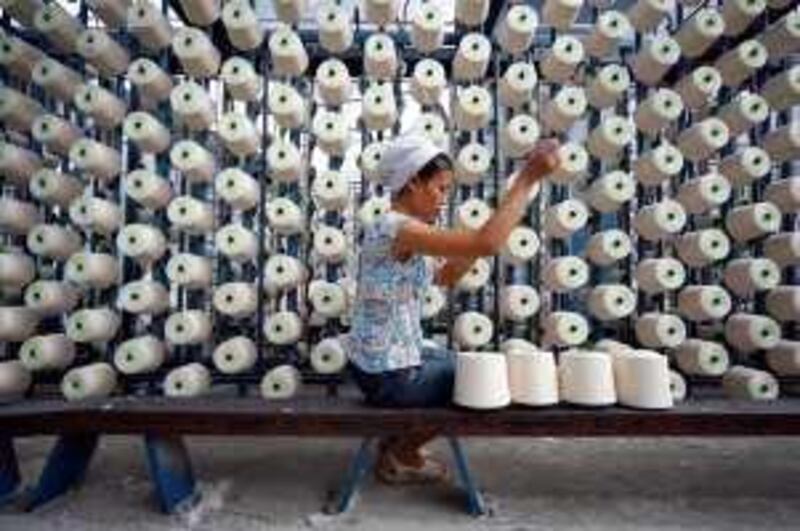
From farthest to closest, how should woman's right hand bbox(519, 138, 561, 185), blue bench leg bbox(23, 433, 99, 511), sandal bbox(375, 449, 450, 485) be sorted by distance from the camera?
1. sandal bbox(375, 449, 450, 485)
2. blue bench leg bbox(23, 433, 99, 511)
3. woman's right hand bbox(519, 138, 561, 185)

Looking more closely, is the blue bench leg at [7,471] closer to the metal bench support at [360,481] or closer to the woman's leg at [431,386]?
the metal bench support at [360,481]

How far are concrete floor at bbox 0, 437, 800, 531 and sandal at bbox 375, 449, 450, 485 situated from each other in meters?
0.03

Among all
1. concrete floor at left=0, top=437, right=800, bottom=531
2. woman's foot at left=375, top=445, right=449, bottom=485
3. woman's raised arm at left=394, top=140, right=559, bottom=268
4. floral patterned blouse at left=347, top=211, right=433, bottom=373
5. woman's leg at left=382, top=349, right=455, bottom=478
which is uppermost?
woman's raised arm at left=394, top=140, right=559, bottom=268

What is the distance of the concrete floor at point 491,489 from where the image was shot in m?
1.95

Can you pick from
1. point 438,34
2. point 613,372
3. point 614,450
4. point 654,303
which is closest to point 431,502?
point 613,372

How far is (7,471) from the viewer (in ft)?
6.81

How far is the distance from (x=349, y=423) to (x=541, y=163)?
75 cm

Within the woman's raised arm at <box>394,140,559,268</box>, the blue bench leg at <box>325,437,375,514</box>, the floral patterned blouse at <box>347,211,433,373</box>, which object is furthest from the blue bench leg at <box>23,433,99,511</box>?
the woman's raised arm at <box>394,140,559,268</box>

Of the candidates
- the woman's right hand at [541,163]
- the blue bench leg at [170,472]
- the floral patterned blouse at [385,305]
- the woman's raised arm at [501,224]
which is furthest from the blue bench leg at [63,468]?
the woman's right hand at [541,163]

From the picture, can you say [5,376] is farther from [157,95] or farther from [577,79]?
[577,79]

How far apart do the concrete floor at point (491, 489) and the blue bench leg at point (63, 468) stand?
0.12ft

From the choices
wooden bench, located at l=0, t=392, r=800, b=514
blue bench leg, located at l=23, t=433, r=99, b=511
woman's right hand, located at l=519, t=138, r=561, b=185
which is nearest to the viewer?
woman's right hand, located at l=519, t=138, r=561, b=185

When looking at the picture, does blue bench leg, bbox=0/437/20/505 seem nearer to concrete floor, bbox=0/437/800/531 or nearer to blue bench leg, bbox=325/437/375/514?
concrete floor, bbox=0/437/800/531

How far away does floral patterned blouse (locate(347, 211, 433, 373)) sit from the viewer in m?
1.95
